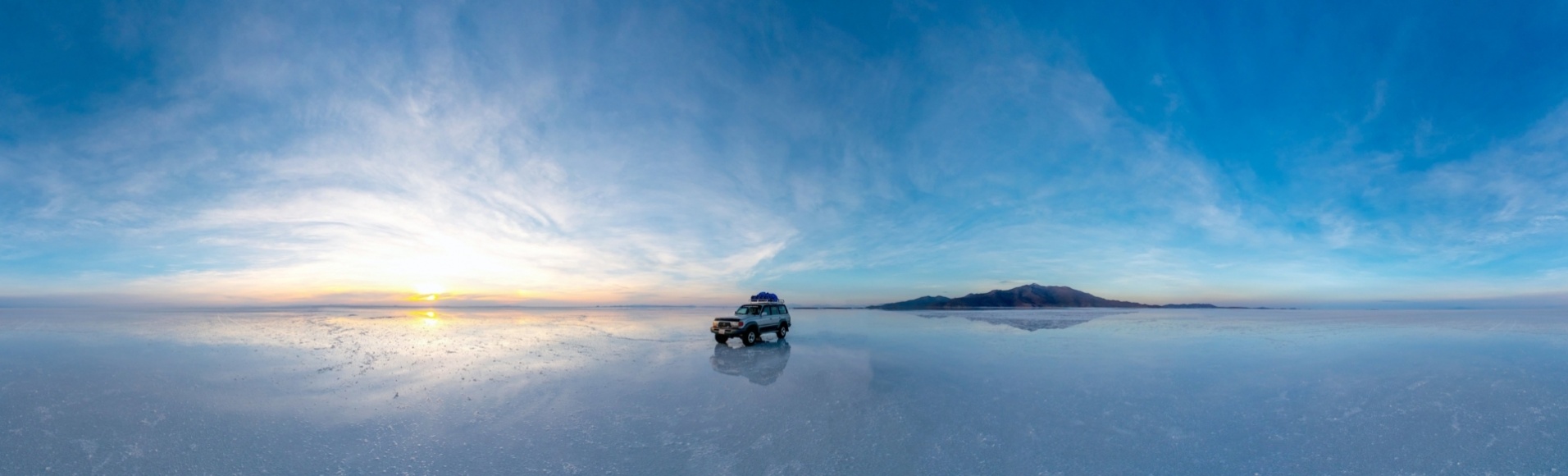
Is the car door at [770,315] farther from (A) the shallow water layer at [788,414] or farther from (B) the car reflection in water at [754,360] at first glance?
(A) the shallow water layer at [788,414]

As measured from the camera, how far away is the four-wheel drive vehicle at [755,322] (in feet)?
88.4

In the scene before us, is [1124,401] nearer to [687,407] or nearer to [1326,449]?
[1326,449]

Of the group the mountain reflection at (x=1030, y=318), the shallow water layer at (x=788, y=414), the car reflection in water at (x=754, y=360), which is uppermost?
the mountain reflection at (x=1030, y=318)

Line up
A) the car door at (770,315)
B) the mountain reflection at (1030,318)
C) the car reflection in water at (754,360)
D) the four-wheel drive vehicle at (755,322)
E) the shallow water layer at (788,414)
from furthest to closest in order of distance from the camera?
the mountain reflection at (1030,318), the car door at (770,315), the four-wheel drive vehicle at (755,322), the car reflection in water at (754,360), the shallow water layer at (788,414)

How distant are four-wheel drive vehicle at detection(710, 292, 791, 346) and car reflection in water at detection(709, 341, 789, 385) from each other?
0.64 metres

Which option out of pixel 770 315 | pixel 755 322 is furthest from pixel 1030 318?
pixel 755 322

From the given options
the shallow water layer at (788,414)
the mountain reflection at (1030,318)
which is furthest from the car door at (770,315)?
the mountain reflection at (1030,318)

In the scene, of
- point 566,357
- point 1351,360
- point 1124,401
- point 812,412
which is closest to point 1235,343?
point 1351,360

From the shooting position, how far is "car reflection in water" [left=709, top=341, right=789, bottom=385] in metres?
17.6

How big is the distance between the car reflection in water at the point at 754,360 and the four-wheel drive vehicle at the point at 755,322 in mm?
637

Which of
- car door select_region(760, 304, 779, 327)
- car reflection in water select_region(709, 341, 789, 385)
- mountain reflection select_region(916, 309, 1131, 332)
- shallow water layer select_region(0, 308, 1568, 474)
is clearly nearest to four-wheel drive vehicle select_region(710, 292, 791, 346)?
car door select_region(760, 304, 779, 327)

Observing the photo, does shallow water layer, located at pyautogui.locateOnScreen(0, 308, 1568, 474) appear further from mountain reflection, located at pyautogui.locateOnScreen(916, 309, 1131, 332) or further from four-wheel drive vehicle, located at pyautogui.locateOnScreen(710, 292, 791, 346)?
mountain reflection, located at pyautogui.locateOnScreen(916, 309, 1131, 332)

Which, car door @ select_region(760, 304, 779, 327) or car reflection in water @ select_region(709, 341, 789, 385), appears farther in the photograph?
car door @ select_region(760, 304, 779, 327)

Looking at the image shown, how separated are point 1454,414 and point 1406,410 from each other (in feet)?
2.34
